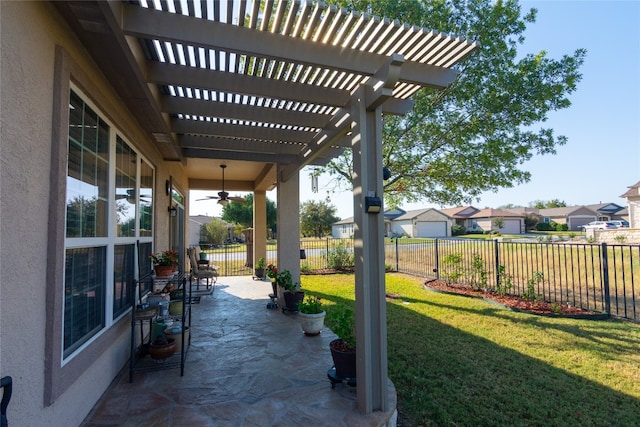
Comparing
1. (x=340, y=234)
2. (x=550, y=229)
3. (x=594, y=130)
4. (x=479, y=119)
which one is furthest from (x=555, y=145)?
(x=550, y=229)

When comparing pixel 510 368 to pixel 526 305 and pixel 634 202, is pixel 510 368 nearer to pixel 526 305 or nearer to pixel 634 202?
pixel 526 305

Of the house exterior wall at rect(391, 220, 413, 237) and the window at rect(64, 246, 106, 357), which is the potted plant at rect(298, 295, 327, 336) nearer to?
the window at rect(64, 246, 106, 357)

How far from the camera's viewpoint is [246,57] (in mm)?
2779

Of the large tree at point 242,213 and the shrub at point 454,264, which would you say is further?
the large tree at point 242,213

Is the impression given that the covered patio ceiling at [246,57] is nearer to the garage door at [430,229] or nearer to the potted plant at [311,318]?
the potted plant at [311,318]

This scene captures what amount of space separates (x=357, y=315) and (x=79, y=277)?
2.18m

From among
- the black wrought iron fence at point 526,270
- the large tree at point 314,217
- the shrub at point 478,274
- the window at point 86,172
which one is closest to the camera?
the window at point 86,172

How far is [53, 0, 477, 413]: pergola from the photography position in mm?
2160

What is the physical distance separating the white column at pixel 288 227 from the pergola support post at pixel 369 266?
11.2ft

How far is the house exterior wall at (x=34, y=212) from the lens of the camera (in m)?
1.51

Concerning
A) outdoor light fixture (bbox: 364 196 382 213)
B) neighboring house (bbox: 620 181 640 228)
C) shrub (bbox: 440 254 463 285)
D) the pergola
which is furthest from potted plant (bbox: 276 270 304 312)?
neighboring house (bbox: 620 181 640 228)

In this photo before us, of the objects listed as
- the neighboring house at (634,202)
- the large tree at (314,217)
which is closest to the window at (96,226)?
the neighboring house at (634,202)

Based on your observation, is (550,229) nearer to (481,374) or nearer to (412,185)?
(412,185)

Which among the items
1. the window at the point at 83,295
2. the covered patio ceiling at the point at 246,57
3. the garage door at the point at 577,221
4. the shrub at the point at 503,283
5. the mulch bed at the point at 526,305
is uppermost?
the covered patio ceiling at the point at 246,57
